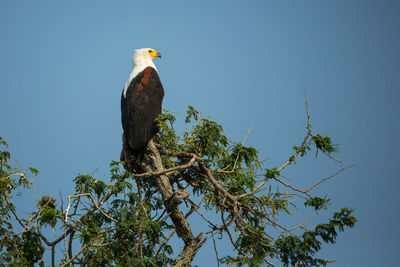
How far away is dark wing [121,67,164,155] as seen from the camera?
5.20m

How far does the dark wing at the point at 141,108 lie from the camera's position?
5.20m

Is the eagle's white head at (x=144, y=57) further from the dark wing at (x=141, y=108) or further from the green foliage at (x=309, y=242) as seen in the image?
the green foliage at (x=309, y=242)

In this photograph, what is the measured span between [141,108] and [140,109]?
2 cm

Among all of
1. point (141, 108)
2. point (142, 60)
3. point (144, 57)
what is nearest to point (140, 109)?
point (141, 108)

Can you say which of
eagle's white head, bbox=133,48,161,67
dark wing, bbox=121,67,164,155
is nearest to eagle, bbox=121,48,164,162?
dark wing, bbox=121,67,164,155

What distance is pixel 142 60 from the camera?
6.84 m

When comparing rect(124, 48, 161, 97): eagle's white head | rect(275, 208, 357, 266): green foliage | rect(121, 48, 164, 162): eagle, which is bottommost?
rect(275, 208, 357, 266): green foliage

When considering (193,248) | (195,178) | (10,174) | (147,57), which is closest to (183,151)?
(195,178)

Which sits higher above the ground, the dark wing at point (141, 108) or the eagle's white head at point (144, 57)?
the eagle's white head at point (144, 57)

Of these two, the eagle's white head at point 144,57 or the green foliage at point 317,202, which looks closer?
the green foliage at point 317,202

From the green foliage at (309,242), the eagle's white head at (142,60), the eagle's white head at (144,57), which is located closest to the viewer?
the green foliage at (309,242)

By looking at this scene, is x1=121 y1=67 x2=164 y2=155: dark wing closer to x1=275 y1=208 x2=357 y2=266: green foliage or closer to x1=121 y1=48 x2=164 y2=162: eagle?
x1=121 y1=48 x2=164 y2=162: eagle

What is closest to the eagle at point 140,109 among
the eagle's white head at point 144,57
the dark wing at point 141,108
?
the dark wing at point 141,108

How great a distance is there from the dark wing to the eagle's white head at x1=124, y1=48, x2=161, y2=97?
0.27m
